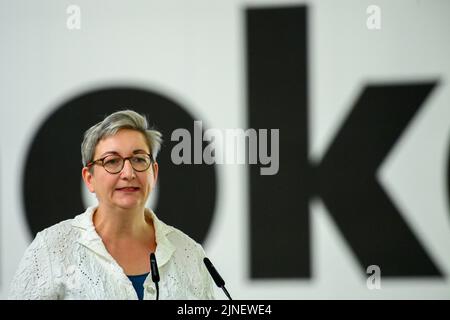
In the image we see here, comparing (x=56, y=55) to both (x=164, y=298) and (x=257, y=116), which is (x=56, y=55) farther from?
(x=164, y=298)

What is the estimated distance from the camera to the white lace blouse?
2.39 meters

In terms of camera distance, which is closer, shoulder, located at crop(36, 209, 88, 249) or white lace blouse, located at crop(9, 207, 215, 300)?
white lace blouse, located at crop(9, 207, 215, 300)

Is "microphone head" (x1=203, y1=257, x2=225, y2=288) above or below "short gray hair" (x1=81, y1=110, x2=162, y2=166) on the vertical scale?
below

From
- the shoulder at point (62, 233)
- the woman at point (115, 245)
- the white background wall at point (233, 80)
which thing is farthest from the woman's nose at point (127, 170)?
the white background wall at point (233, 80)

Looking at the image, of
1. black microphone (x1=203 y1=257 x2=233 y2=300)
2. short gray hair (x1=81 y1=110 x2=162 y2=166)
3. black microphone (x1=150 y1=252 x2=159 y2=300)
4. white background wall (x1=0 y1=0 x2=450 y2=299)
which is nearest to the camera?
black microphone (x1=150 y1=252 x2=159 y2=300)

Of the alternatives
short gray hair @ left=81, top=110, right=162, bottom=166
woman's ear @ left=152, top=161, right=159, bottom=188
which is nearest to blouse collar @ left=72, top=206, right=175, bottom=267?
woman's ear @ left=152, top=161, right=159, bottom=188

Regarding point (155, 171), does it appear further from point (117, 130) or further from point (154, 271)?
point (154, 271)

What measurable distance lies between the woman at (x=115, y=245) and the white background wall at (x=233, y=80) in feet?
0.88

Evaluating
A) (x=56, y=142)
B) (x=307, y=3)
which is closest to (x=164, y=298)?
(x=56, y=142)

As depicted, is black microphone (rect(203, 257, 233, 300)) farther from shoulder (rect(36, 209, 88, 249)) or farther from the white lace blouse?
shoulder (rect(36, 209, 88, 249))

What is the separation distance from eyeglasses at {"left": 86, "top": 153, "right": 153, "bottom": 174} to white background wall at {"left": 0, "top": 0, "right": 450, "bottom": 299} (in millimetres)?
381

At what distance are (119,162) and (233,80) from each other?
2.23 feet

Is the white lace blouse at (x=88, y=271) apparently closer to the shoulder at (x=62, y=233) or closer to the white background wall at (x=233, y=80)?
the shoulder at (x=62, y=233)

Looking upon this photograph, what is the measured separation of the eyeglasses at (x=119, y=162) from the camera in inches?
98.7
